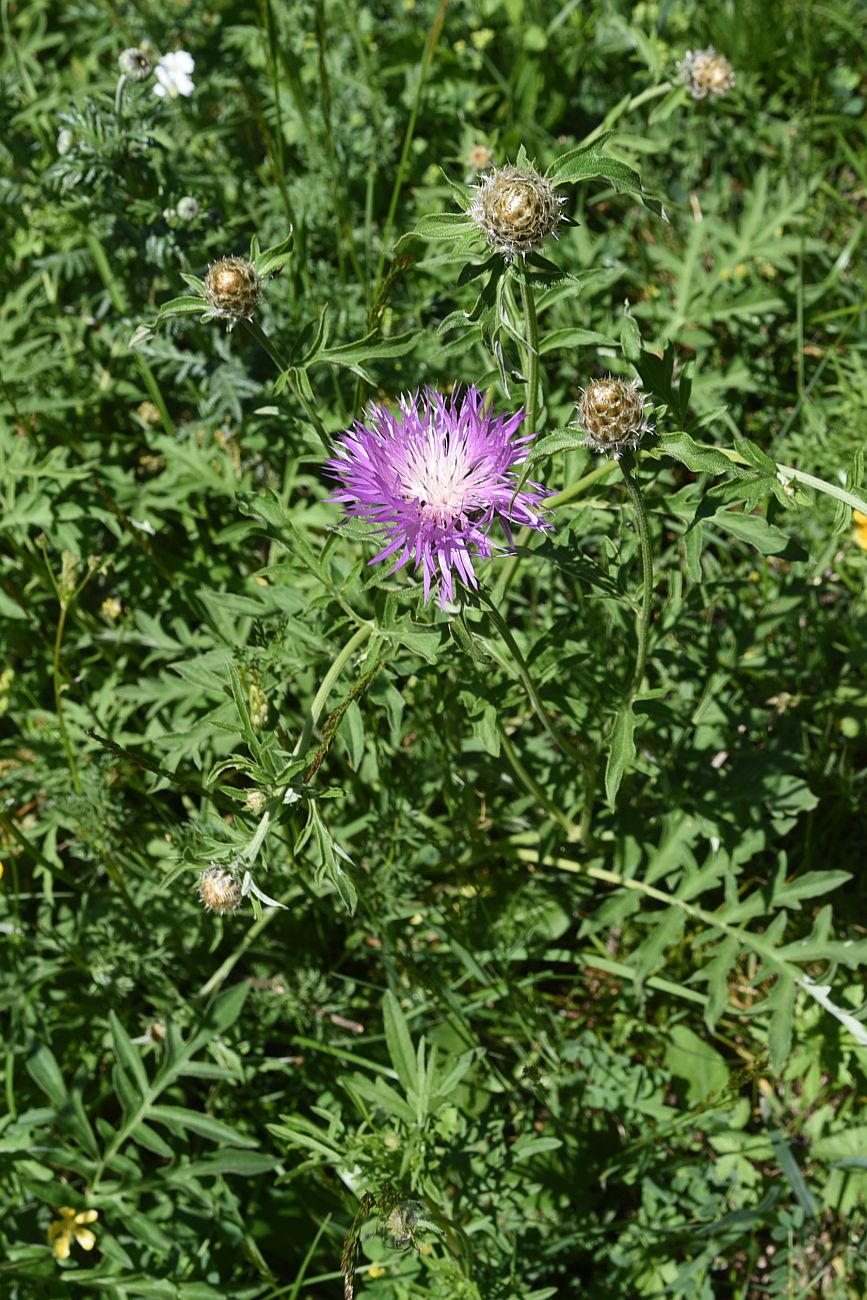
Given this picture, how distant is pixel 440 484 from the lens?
2287 millimetres

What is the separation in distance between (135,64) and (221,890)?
2496mm

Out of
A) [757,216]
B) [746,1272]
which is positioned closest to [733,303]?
[757,216]

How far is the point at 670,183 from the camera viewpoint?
186 inches

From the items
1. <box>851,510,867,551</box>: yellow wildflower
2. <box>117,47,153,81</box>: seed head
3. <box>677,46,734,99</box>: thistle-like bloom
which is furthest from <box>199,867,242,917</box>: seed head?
<box>677,46,734,99</box>: thistle-like bloom

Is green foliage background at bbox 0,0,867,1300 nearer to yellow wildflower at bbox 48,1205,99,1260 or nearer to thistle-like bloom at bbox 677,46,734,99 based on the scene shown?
yellow wildflower at bbox 48,1205,99,1260

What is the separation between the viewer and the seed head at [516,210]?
1974mm

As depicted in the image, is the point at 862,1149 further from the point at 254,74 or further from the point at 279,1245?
the point at 254,74

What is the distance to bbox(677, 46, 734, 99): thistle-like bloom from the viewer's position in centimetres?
353

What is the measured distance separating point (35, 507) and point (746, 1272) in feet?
9.61

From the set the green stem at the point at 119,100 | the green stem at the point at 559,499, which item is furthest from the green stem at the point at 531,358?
the green stem at the point at 119,100

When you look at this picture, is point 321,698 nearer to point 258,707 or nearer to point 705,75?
point 258,707

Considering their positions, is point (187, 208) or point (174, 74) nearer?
point (187, 208)

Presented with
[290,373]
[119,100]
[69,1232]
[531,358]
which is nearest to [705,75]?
[119,100]

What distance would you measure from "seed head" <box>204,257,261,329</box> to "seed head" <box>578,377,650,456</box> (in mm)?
736
